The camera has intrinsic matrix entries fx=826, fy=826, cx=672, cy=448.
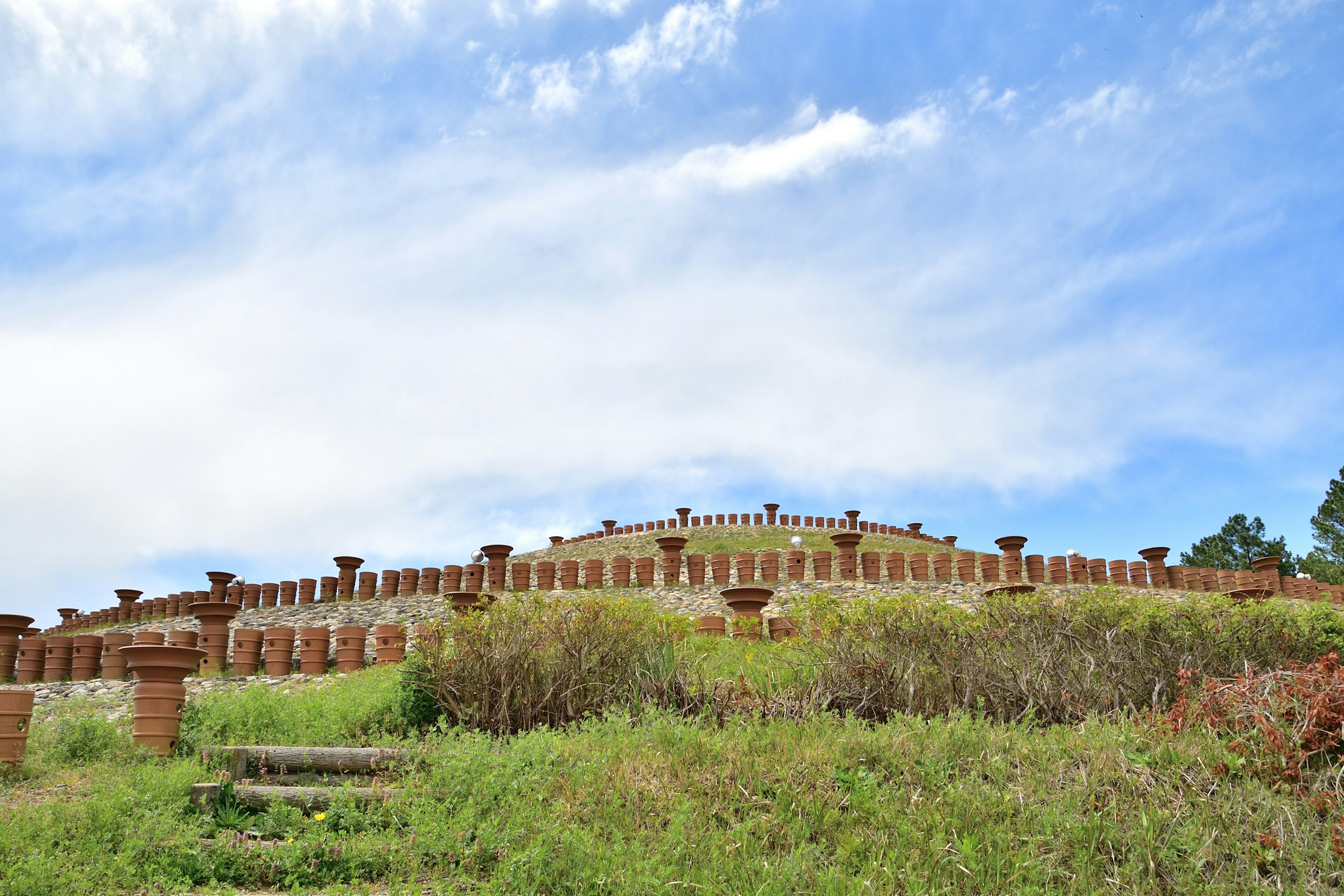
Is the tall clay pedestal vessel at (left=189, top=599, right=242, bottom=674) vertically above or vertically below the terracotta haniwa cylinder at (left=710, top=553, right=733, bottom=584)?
below

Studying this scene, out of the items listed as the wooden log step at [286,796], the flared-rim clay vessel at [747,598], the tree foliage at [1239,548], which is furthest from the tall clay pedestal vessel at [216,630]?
the tree foliage at [1239,548]

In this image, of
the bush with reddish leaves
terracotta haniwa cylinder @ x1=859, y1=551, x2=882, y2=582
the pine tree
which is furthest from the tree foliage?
the bush with reddish leaves

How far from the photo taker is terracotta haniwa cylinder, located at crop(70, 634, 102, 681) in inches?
531

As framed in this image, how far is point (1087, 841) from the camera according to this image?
4398mm

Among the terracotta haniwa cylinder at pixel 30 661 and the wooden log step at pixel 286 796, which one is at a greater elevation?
the terracotta haniwa cylinder at pixel 30 661

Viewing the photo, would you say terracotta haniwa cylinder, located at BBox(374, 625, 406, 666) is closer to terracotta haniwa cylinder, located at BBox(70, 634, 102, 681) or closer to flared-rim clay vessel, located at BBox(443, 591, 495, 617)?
flared-rim clay vessel, located at BBox(443, 591, 495, 617)

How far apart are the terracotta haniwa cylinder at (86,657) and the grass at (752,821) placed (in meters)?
8.46

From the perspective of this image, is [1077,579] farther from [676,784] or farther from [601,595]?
[676,784]

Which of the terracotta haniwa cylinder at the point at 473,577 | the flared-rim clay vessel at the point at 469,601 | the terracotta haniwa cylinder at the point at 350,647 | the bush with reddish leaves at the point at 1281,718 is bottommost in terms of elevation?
the bush with reddish leaves at the point at 1281,718

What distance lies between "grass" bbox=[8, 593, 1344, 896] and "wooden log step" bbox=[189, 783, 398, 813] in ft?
0.24

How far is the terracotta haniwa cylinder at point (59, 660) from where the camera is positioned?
1405 centimetres

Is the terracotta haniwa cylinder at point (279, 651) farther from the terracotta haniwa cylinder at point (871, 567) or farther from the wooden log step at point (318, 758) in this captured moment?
the terracotta haniwa cylinder at point (871, 567)

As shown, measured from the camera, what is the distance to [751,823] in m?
4.50

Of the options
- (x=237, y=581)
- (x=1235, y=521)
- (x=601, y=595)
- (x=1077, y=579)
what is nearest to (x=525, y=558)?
(x=237, y=581)
